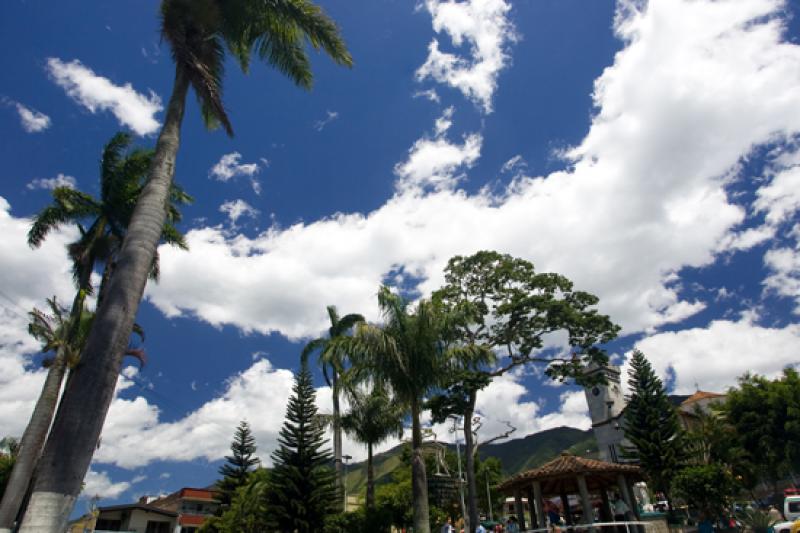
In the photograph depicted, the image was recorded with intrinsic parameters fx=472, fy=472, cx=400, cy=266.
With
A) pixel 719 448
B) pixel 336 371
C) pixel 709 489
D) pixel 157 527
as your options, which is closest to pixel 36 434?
pixel 336 371

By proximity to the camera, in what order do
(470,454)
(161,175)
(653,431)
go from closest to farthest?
(161,175)
(470,454)
(653,431)

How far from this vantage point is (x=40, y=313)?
14.6 m

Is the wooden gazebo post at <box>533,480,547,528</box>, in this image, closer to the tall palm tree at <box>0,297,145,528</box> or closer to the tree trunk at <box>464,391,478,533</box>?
the tree trunk at <box>464,391,478,533</box>

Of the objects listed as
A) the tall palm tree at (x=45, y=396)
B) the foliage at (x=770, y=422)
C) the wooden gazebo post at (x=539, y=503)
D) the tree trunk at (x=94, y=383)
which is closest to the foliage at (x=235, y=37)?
the tree trunk at (x=94, y=383)

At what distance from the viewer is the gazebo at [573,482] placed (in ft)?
57.7

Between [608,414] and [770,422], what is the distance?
3185 cm

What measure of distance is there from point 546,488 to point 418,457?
10530 millimetres

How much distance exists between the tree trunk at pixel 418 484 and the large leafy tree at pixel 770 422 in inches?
1332

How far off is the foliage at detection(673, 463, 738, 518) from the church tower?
38795mm

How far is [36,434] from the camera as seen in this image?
12.9 metres

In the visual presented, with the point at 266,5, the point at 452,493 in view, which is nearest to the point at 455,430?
the point at 452,493

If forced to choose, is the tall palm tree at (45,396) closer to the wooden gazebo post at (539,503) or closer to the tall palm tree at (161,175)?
the tall palm tree at (161,175)

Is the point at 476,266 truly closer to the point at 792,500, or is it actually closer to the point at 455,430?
the point at 455,430

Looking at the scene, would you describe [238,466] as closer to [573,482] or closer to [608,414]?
[573,482]
